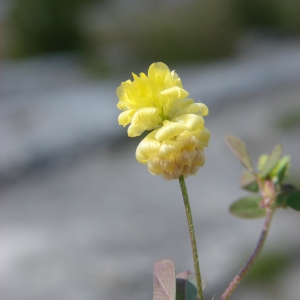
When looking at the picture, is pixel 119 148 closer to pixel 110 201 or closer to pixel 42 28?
pixel 110 201

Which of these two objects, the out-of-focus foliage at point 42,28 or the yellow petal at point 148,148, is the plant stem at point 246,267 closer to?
the yellow petal at point 148,148

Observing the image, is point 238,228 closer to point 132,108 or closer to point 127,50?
point 132,108

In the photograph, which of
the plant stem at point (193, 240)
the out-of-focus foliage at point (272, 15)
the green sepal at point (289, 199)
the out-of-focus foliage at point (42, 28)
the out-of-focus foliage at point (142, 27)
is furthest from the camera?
the out-of-focus foliage at point (272, 15)

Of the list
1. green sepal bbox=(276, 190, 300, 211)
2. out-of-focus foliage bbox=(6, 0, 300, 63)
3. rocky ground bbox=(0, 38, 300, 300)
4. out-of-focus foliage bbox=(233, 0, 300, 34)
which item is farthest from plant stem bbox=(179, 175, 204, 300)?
out-of-focus foliage bbox=(233, 0, 300, 34)

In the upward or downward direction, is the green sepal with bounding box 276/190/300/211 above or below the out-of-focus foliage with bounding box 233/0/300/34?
below

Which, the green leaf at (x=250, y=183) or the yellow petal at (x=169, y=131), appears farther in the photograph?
the green leaf at (x=250, y=183)

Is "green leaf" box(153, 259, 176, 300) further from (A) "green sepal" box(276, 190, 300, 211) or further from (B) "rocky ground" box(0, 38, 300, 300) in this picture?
(B) "rocky ground" box(0, 38, 300, 300)

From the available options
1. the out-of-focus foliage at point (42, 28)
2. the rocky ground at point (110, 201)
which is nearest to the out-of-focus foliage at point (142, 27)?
the out-of-focus foliage at point (42, 28)
